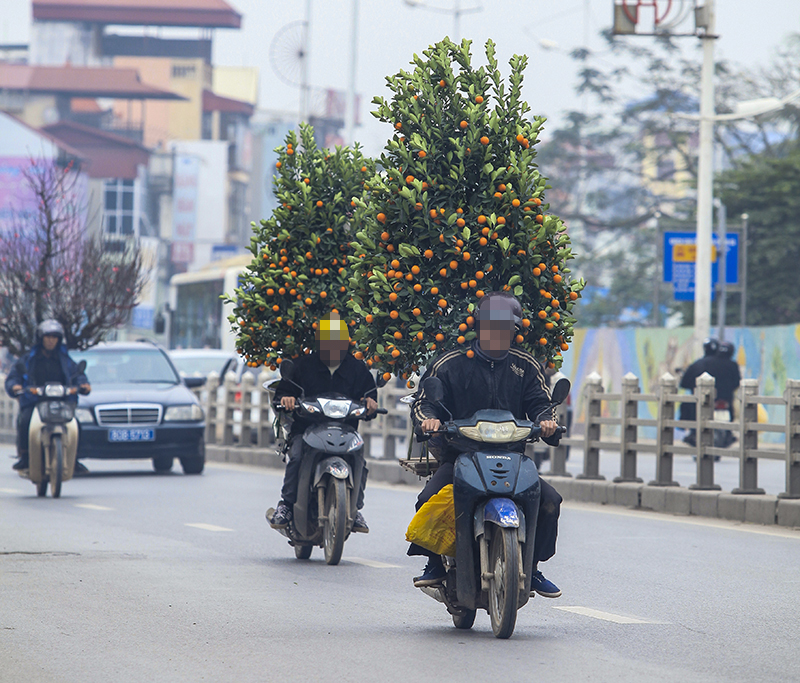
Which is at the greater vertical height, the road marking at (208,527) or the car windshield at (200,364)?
the car windshield at (200,364)

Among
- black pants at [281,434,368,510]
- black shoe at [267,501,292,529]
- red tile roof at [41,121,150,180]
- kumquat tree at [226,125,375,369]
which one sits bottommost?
black shoe at [267,501,292,529]

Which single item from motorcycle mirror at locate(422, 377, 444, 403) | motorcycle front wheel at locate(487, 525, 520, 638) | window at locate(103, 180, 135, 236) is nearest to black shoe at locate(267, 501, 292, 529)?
motorcycle front wheel at locate(487, 525, 520, 638)

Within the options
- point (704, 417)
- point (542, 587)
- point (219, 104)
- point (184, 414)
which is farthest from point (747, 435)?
point (219, 104)

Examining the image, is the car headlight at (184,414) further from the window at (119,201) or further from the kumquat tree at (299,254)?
the window at (119,201)

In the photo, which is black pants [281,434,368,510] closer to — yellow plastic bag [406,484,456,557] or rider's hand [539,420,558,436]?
yellow plastic bag [406,484,456,557]

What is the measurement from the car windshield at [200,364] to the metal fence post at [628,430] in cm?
1242

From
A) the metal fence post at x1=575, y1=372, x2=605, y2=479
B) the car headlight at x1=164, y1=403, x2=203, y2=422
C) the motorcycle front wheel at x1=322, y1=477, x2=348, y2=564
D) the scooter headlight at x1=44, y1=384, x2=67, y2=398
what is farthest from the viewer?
the car headlight at x1=164, y1=403, x2=203, y2=422

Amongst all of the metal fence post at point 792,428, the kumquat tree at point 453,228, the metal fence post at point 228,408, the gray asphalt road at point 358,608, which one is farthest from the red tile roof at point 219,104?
the kumquat tree at point 453,228

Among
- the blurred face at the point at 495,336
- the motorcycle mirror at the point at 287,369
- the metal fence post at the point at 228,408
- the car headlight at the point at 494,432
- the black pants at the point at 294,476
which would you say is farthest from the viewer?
the metal fence post at the point at 228,408

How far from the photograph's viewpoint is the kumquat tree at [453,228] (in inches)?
309

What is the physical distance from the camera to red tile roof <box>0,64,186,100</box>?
89.8 meters

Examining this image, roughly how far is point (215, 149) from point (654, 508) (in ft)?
264

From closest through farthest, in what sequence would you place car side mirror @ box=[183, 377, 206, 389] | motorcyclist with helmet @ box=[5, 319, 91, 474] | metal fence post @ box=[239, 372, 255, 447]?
motorcyclist with helmet @ box=[5, 319, 91, 474] → car side mirror @ box=[183, 377, 206, 389] → metal fence post @ box=[239, 372, 255, 447]

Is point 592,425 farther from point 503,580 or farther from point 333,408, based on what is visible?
point 503,580
